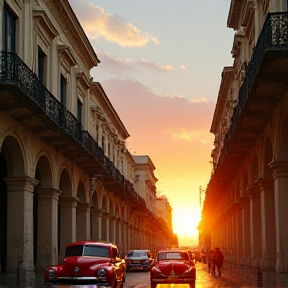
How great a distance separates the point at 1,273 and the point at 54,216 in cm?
413

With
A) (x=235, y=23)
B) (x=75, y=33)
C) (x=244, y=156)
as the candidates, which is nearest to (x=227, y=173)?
(x=244, y=156)

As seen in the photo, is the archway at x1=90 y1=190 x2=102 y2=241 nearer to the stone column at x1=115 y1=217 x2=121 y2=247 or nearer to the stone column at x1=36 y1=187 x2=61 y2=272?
the stone column at x1=115 y1=217 x2=121 y2=247

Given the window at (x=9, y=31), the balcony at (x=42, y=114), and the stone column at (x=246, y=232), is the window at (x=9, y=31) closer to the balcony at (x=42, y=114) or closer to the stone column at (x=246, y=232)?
the balcony at (x=42, y=114)

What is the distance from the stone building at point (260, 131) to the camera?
18.7 meters

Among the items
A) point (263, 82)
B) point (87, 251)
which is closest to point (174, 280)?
point (87, 251)

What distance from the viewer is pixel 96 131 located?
4219 centimetres

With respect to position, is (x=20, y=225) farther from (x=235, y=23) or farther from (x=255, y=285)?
(x=235, y=23)

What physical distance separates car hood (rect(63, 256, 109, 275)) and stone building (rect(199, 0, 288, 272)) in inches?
272

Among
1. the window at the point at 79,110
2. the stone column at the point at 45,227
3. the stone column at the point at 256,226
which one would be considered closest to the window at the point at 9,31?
the stone column at the point at 45,227

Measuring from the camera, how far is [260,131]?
1039 inches

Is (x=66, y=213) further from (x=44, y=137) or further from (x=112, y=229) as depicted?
(x=112, y=229)

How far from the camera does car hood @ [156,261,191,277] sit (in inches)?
795

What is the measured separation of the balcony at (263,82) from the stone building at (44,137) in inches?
266

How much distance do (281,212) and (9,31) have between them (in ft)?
37.1
